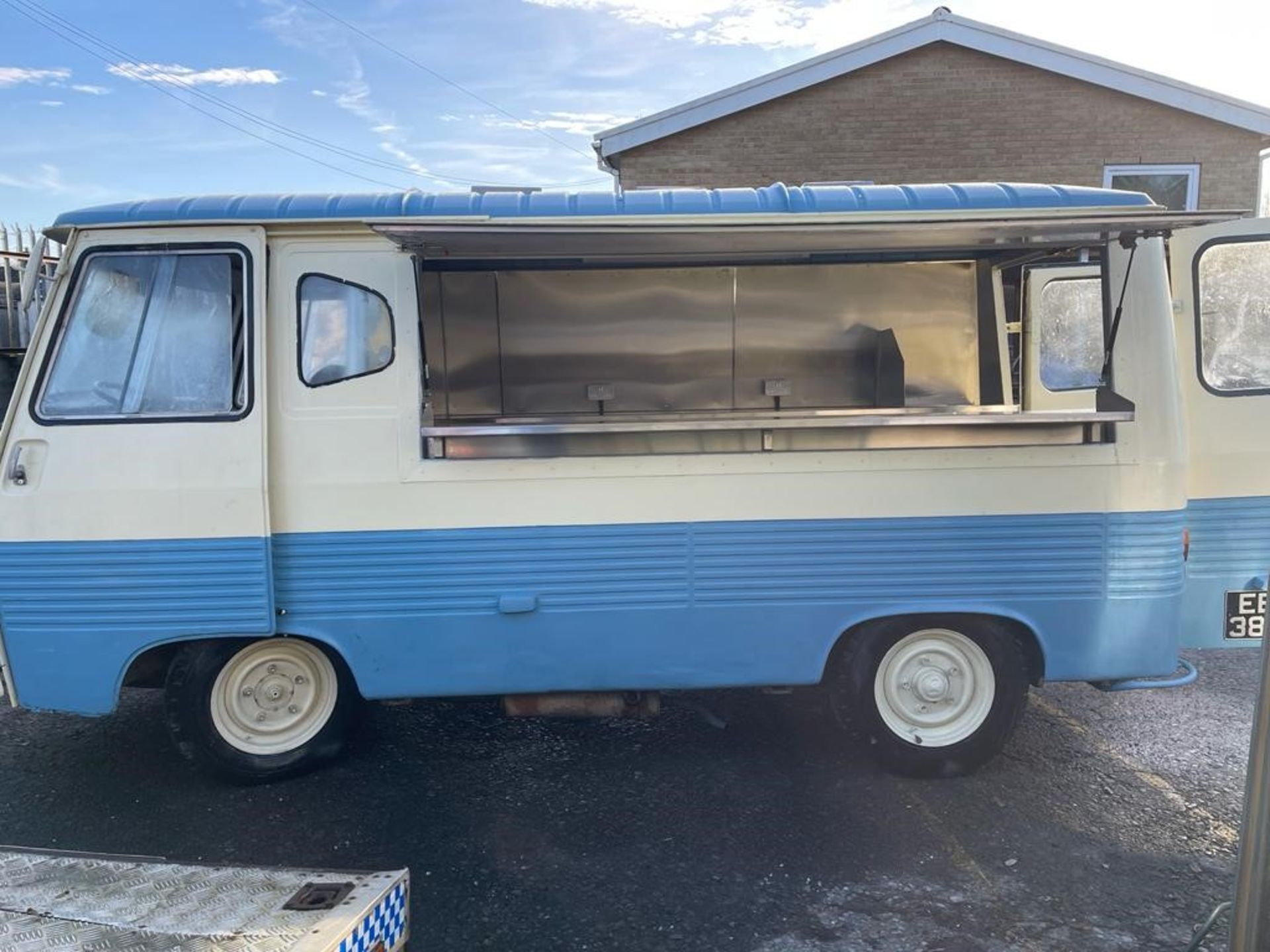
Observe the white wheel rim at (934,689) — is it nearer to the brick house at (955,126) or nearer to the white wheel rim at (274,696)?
the white wheel rim at (274,696)

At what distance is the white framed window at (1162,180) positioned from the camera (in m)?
11.0

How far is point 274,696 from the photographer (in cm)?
397

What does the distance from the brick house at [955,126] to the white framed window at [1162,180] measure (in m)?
0.02

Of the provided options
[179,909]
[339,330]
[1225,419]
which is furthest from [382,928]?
[1225,419]

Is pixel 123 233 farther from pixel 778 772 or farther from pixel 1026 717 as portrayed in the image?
pixel 1026 717

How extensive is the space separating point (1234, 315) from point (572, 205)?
302 centimetres

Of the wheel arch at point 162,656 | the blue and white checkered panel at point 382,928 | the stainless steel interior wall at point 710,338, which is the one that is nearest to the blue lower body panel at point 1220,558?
the stainless steel interior wall at point 710,338

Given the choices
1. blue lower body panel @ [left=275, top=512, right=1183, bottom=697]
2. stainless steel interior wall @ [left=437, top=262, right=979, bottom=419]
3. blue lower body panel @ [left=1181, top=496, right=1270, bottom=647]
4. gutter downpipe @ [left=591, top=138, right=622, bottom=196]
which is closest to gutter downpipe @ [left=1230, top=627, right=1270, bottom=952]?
blue lower body panel @ [left=275, top=512, right=1183, bottom=697]

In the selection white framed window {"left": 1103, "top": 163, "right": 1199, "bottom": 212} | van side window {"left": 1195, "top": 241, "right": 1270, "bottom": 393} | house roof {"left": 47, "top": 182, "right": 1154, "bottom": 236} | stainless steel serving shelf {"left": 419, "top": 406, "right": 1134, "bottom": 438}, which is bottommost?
stainless steel serving shelf {"left": 419, "top": 406, "right": 1134, "bottom": 438}

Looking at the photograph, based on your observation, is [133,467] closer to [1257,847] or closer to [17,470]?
[17,470]

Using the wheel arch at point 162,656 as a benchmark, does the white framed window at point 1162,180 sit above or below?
above

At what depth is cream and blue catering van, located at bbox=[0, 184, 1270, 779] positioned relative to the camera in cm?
365

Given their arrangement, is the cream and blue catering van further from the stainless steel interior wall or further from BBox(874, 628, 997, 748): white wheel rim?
the stainless steel interior wall

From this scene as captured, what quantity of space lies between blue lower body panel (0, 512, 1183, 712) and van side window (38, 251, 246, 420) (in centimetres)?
76
